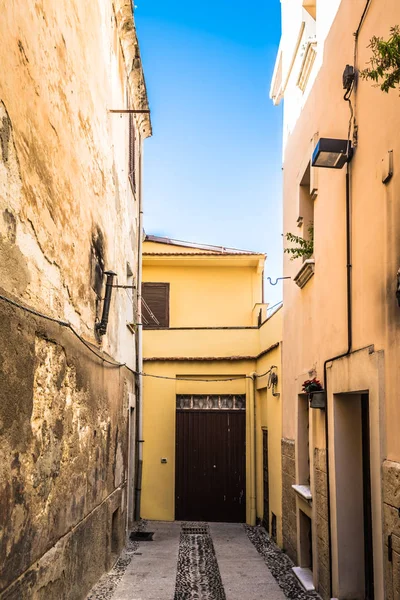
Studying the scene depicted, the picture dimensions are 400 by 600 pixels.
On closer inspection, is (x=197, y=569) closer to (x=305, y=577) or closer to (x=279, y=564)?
(x=279, y=564)

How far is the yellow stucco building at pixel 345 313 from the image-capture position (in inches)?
196

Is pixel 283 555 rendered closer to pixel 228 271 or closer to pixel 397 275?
pixel 397 275

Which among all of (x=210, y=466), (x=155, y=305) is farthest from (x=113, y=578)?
(x=155, y=305)

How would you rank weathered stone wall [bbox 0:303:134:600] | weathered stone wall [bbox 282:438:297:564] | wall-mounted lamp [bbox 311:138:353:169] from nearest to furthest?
weathered stone wall [bbox 0:303:134:600]
wall-mounted lamp [bbox 311:138:353:169]
weathered stone wall [bbox 282:438:297:564]

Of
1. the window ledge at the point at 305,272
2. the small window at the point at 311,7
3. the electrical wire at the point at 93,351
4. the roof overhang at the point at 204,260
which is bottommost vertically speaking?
the electrical wire at the point at 93,351

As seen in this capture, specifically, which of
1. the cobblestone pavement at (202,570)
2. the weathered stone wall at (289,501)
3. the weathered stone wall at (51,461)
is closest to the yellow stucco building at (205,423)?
→ the cobblestone pavement at (202,570)

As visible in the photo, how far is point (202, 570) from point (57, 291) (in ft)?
17.7

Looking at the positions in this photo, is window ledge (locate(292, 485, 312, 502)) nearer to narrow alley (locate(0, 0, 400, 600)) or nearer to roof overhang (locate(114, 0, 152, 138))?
narrow alley (locate(0, 0, 400, 600))

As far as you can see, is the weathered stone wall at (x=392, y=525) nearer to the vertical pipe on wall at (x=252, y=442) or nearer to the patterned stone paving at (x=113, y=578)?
the patterned stone paving at (x=113, y=578)

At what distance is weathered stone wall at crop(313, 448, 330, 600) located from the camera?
6.87 meters

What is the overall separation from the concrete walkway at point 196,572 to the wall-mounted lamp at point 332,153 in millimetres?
4888

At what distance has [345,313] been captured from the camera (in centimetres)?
634

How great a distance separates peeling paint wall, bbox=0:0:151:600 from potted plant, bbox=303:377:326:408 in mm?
2440

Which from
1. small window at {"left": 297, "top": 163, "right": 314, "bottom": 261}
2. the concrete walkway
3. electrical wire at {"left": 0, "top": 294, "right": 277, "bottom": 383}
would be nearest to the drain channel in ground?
the concrete walkway
